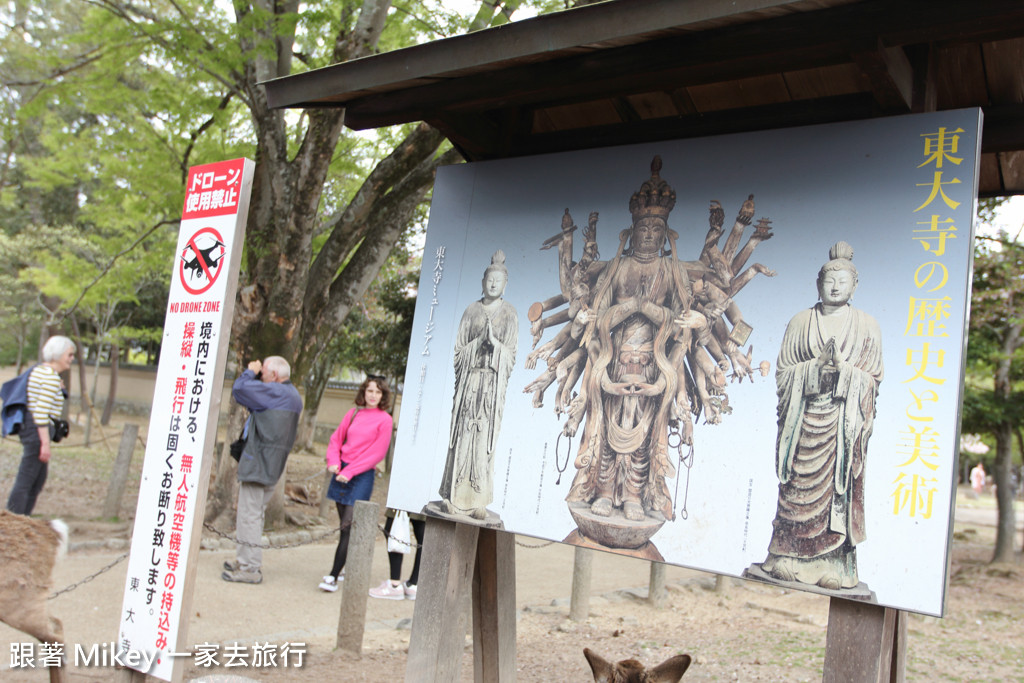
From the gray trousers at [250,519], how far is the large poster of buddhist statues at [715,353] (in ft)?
11.0

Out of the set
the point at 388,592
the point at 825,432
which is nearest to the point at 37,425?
the point at 388,592

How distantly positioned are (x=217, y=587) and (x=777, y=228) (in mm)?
5565

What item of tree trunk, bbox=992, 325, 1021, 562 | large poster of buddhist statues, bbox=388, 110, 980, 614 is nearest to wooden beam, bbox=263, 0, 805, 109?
large poster of buddhist statues, bbox=388, 110, 980, 614

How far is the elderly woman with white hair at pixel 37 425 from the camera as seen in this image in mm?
6242

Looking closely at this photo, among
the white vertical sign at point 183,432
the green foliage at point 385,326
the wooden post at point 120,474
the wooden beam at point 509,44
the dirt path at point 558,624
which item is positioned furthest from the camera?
the green foliage at point 385,326

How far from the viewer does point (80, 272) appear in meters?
13.3

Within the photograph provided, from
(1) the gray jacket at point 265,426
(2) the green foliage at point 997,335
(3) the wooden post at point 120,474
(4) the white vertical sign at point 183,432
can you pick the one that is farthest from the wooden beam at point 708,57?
(2) the green foliage at point 997,335

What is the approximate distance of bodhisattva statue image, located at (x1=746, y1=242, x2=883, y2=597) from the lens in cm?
229

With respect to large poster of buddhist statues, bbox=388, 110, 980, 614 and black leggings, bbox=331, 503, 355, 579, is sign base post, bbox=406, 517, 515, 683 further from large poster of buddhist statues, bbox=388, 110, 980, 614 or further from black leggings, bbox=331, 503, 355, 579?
black leggings, bbox=331, 503, 355, 579

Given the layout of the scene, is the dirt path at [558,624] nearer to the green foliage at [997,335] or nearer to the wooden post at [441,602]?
the wooden post at [441,602]

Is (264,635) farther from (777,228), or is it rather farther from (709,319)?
(777,228)

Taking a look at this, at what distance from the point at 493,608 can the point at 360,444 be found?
2.89m

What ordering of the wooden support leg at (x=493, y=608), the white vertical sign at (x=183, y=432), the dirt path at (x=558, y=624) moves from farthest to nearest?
the dirt path at (x=558, y=624) → the wooden support leg at (x=493, y=608) → the white vertical sign at (x=183, y=432)

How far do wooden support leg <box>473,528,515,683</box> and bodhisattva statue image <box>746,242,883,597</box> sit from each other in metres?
1.51
